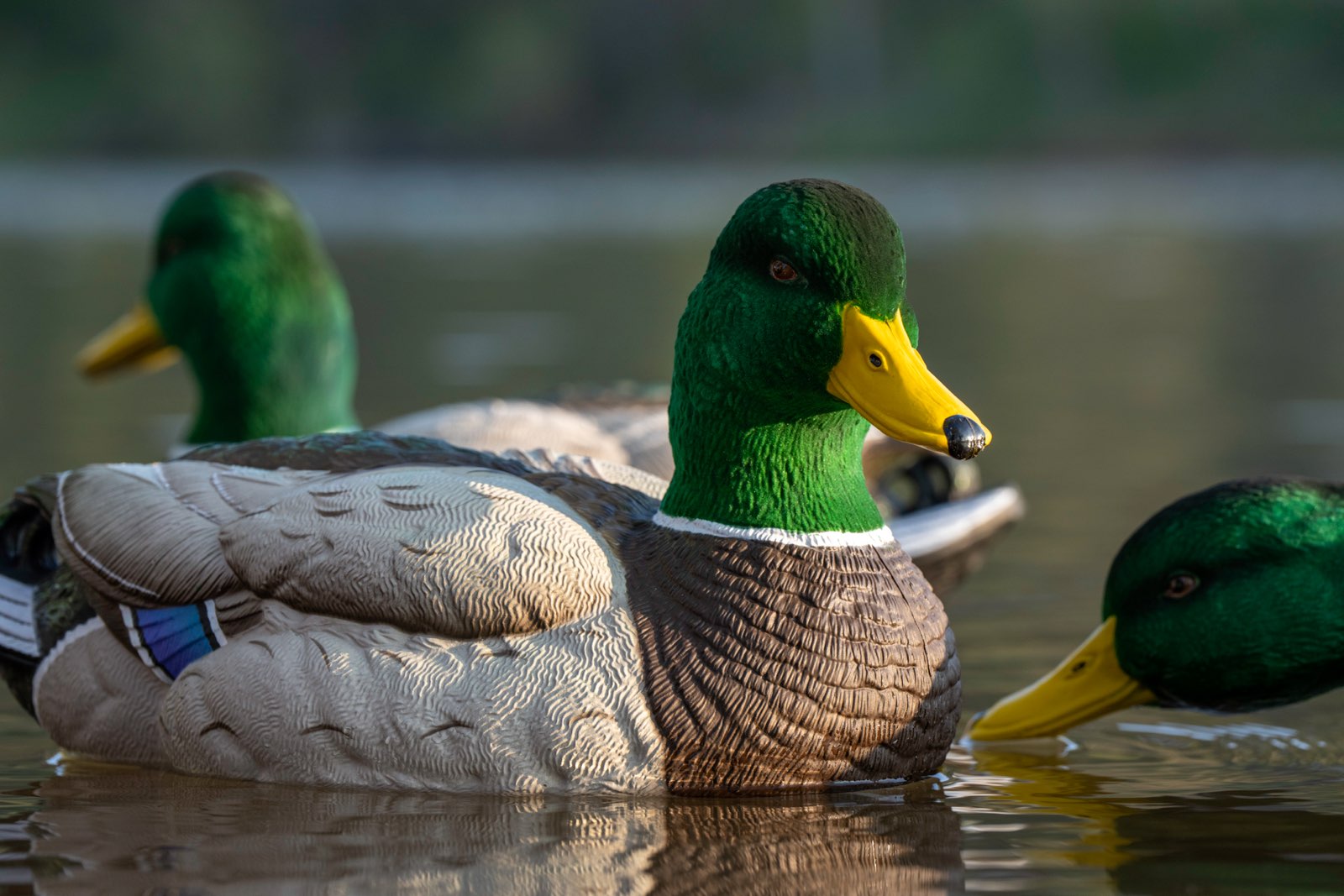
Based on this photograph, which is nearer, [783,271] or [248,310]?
[783,271]

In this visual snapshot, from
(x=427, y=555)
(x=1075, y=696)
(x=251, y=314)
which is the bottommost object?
(x=1075, y=696)

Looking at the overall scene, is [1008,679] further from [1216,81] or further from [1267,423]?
[1216,81]

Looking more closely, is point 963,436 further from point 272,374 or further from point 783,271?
point 272,374

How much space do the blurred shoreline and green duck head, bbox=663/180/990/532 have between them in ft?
84.3

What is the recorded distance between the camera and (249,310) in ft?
29.3

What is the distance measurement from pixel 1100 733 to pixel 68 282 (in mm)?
18396

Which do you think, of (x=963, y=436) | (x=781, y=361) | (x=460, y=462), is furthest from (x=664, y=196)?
(x=963, y=436)

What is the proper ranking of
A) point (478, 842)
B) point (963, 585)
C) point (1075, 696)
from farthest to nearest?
point (963, 585) < point (1075, 696) < point (478, 842)

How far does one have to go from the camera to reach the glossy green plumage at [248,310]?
29.2 feet

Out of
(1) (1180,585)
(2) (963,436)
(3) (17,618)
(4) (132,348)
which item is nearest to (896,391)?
(2) (963,436)

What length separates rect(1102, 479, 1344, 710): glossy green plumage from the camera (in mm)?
5711

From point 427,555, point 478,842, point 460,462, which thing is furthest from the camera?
point 460,462

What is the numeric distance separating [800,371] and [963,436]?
45cm

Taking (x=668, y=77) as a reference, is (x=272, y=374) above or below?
below
